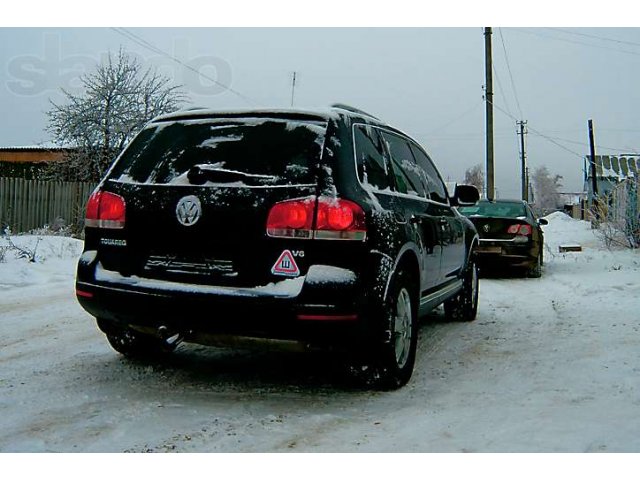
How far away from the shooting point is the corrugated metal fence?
15.6 metres

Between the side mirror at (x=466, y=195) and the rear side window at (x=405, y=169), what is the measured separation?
3.00 feet

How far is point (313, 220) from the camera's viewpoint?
3.42 meters

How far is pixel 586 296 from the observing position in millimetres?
8500

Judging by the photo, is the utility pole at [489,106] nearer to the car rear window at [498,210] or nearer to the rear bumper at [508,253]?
the car rear window at [498,210]

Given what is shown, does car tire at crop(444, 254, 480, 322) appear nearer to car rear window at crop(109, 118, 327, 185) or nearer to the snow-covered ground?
the snow-covered ground

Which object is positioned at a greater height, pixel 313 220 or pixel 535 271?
pixel 313 220

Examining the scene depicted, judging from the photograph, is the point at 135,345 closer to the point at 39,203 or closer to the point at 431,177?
the point at 431,177

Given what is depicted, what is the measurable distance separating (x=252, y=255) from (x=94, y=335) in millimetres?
2638

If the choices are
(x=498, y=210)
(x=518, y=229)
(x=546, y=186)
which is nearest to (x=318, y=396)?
(x=518, y=229)

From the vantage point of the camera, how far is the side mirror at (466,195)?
20.4 feet

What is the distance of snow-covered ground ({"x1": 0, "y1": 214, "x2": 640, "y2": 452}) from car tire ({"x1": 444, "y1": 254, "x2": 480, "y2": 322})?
23 centimetres

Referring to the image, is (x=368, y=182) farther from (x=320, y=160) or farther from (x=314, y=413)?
(x=314, y=413)

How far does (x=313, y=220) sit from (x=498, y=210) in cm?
858

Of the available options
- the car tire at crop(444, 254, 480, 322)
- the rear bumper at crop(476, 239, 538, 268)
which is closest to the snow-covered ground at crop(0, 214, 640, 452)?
the car tire at crop(444, 254, 480, 322)
